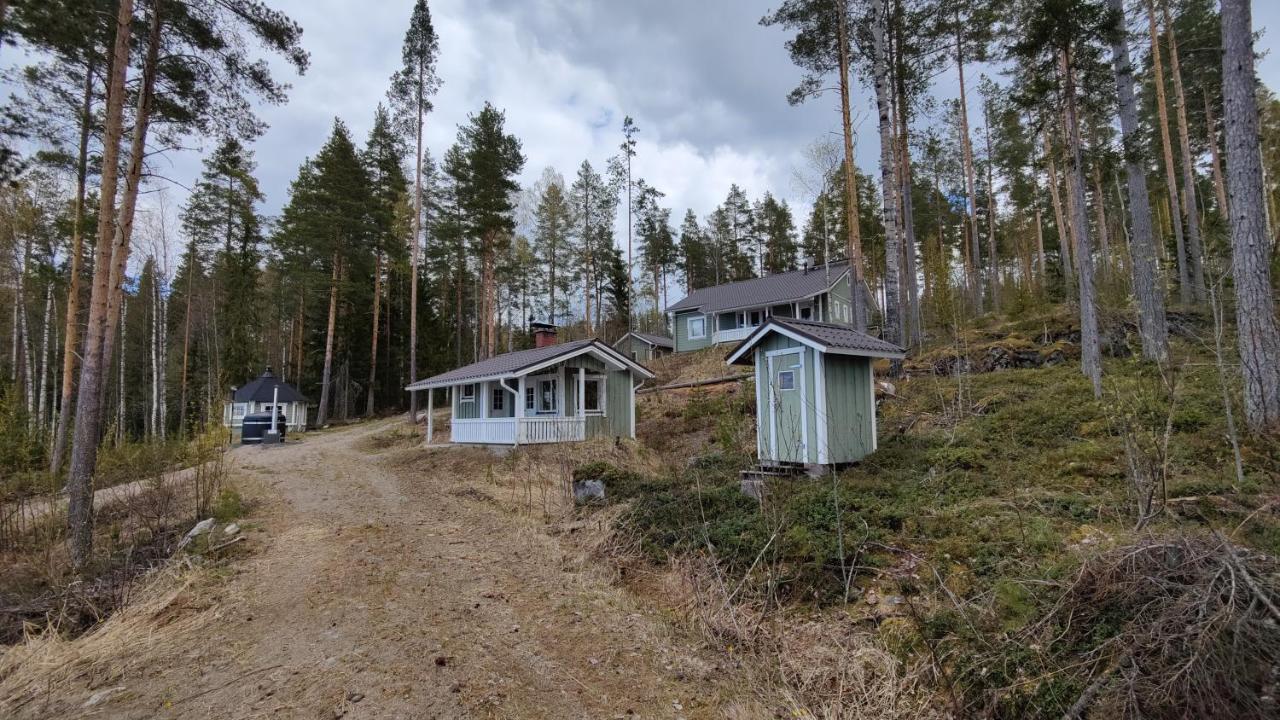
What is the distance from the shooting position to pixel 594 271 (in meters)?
32.2

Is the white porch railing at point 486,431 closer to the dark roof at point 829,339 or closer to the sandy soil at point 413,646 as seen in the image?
the sandy soil at point 413,646

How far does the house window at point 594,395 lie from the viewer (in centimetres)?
1598

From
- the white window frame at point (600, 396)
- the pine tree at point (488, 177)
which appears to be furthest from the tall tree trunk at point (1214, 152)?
the pine tree at point (488, 177)

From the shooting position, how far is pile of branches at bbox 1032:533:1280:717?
199 centimetres

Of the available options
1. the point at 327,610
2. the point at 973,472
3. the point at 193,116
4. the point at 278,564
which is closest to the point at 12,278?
the point at 193,116

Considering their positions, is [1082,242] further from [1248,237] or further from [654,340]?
[654,340]

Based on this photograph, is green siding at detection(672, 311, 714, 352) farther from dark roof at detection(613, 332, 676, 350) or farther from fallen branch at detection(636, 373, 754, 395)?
fallen branch at detection(636, 373, 754, 395)

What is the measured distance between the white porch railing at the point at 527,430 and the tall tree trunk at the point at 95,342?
8.64 m

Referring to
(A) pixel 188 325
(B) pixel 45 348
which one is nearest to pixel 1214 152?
(B) pixel 45 348

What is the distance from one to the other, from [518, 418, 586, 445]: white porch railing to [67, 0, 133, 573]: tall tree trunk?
343 inches

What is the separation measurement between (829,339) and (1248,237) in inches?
194

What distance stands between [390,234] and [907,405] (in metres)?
24.2

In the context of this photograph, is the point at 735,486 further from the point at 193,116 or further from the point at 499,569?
the point at 193,116

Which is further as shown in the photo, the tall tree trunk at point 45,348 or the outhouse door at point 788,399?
the tall tree trunk at point 45,348
